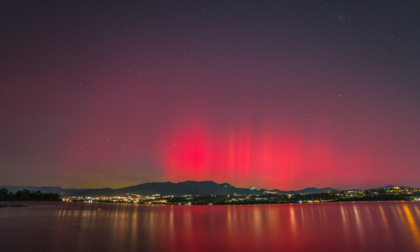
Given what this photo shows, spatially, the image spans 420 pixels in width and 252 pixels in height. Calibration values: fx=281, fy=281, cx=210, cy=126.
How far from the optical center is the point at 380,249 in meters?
28.1

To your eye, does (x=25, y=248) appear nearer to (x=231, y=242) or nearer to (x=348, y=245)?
(x=231, y=242)

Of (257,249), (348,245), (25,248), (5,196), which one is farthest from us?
(5,196)

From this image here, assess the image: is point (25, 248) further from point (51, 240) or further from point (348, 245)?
point (348, 245)

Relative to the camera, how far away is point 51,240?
31484 mm

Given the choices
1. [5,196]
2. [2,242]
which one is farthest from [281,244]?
[5,196]

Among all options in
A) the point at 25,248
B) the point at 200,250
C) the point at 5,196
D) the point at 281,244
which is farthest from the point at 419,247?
→ the point at 5,196

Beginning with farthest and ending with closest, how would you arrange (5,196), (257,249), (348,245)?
(5,196) < (348,245) < (257,249)

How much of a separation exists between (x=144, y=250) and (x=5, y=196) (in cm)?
20495

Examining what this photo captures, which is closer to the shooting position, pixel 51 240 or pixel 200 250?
pixel 200 250

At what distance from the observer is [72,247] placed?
27.3 m

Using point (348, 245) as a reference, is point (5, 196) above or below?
above

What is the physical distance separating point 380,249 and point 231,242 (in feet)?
49.5

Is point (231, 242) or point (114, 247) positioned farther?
point (231, 242)

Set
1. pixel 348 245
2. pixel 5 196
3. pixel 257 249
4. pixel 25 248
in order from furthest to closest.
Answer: pixel 5 196 → pixel 348 245 → pixel 257 249 → pixel 25 248
